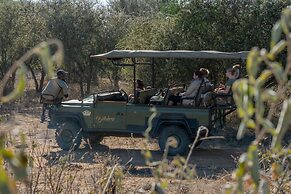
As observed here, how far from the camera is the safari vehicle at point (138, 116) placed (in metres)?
11.4

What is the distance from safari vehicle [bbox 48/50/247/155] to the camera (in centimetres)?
1142

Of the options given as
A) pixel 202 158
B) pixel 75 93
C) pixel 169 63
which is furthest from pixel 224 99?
pixel 75 93

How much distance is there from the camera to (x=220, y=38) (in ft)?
52.9

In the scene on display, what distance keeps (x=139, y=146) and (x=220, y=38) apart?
14.6 feet

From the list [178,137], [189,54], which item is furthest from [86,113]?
[189,54]

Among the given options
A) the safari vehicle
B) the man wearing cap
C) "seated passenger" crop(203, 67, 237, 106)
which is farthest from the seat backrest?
the man wearing cap

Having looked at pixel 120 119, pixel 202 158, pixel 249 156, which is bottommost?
pixel 202 158

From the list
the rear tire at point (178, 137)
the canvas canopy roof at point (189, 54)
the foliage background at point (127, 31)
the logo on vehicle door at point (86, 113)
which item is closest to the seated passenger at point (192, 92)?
the canvas canopy roof at point (189, 54)

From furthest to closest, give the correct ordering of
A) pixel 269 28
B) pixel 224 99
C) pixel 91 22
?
pixel 91 22
pixel 269 28
pixel 224 99

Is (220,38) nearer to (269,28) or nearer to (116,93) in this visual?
(269,28)

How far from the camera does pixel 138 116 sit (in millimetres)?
11562

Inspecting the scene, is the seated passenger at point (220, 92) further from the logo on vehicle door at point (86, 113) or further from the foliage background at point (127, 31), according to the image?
the foliage background at point (127, 31)

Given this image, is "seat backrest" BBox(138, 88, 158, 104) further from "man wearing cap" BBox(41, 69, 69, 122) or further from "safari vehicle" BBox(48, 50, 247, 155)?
"man wearing cap" BBox(41, 69, 69, 122)

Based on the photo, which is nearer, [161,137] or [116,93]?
[161,137]
